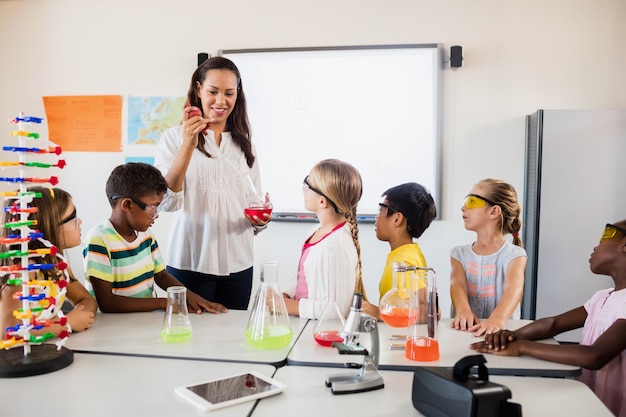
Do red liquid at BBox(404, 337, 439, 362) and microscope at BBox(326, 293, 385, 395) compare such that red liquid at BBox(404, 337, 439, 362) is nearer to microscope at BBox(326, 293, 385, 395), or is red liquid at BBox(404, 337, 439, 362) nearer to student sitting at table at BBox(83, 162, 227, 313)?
microscope at BBox(326, 293, 385, 395)

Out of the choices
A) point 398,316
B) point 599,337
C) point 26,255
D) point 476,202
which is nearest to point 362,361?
point 398,316

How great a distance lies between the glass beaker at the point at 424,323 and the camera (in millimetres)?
1477

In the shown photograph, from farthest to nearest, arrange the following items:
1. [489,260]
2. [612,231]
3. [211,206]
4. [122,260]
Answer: [211,206], [489,260], [122,260], [612,231]

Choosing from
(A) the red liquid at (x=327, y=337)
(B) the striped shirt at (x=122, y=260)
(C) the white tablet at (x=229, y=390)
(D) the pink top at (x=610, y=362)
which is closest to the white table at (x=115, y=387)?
(C) the white tablet at (x=229, y=390)

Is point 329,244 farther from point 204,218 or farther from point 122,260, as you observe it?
point 122,260

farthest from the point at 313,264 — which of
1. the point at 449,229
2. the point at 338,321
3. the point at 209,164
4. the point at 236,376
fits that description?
the point at 449,229

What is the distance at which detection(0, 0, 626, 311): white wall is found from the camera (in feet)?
11.1

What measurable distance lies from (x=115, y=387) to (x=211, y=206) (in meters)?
1.09

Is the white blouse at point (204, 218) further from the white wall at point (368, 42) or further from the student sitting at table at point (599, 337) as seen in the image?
the white wall at point (368, 42)

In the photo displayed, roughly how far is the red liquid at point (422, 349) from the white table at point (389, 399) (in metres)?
0.08

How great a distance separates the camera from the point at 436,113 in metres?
3.47

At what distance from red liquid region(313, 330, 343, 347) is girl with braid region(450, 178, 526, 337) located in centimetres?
57

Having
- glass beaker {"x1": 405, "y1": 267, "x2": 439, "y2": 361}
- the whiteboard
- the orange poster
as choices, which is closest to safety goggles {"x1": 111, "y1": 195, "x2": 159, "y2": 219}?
glass beaker {"x1": 405, "y1": 267, "x2": 439, "y2": 361}

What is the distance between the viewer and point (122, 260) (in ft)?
6.70
